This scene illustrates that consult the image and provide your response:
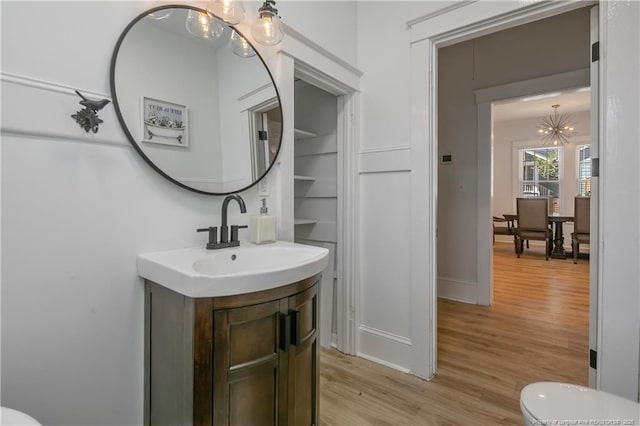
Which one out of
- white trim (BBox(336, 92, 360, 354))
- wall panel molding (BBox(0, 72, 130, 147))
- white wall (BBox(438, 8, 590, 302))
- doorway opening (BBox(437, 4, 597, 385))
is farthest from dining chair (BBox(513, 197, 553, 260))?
wall panel molding (BBox(0, 72, 130, 147))

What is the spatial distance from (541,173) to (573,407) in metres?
7.57

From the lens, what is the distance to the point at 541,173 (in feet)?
23.2

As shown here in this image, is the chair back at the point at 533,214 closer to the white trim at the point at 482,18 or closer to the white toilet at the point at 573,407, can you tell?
the white trim at the point at 482,18

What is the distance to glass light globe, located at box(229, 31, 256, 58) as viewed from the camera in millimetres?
1452

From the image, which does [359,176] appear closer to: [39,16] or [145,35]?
[145,35]

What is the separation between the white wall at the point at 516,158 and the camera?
647cm

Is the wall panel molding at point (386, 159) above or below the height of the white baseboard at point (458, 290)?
above

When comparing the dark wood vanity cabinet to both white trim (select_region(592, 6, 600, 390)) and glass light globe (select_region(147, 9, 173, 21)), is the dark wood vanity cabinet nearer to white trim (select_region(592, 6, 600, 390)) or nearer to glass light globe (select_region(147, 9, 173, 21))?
glass light globe (select_region(147, 9, 173, 21))

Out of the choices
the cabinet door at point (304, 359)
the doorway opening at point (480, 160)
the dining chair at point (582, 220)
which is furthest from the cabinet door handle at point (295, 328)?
the dining chair at point (582, 220)

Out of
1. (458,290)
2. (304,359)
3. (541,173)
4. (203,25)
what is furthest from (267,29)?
(541,173)

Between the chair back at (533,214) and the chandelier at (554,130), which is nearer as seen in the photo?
the chair back at (533,214)

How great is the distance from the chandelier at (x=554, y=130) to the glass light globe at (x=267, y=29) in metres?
6.81

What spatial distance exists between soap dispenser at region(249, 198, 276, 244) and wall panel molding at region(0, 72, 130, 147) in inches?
26.6

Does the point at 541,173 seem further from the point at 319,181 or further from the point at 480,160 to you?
the point at 319,181
